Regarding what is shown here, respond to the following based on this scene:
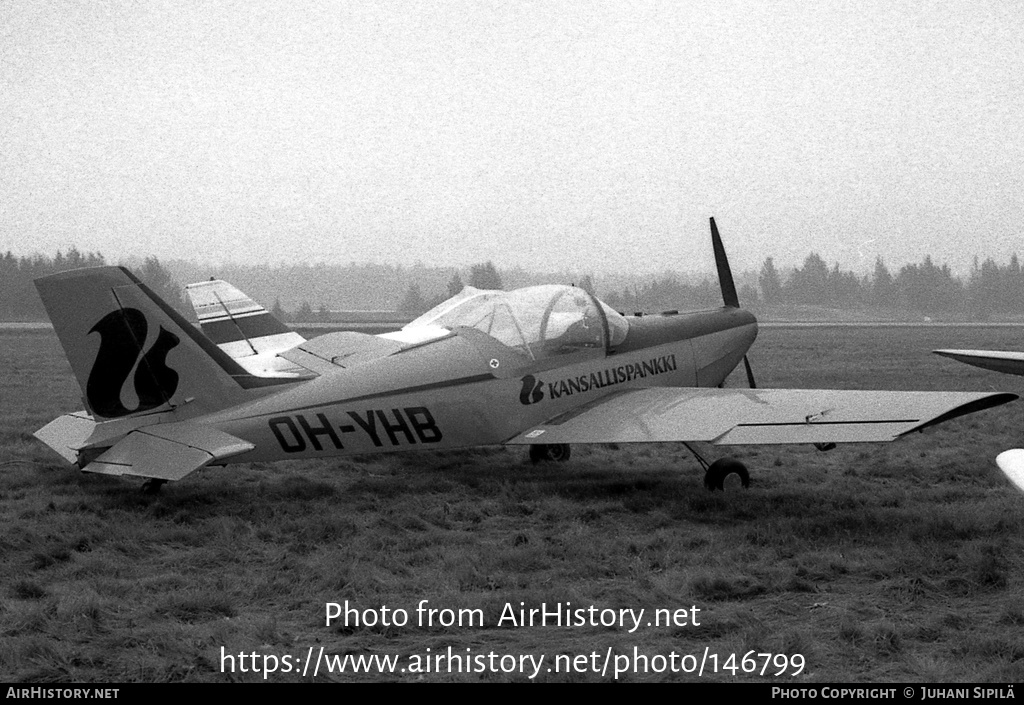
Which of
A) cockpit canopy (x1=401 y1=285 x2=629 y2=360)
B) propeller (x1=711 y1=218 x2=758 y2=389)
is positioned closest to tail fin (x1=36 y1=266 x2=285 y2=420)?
cockpit canopy (x1=401 y1=285 x2=629 y2=360)

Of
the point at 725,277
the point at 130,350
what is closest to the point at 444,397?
the point at 130,350

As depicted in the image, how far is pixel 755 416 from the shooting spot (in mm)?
7559

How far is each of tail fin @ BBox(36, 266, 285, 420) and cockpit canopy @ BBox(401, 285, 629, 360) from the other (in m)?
2.52

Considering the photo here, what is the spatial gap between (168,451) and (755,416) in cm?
473

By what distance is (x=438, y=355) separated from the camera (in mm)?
8188

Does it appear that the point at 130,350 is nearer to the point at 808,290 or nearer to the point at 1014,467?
the point at 1014,467

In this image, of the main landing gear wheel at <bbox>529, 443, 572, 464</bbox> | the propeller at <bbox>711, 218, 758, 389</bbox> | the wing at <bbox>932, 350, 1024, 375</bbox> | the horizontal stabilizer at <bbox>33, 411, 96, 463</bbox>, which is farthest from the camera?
the propeller at <bbox>711, 218, 758, 389</bbox>

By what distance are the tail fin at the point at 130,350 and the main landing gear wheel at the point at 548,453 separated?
11.3 ft

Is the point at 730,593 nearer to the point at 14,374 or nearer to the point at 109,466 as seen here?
the point at 109,466

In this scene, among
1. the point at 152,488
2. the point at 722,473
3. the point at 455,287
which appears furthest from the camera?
the point at 455,287

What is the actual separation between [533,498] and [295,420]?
2.15 meters

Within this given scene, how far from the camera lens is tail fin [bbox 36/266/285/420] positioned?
22.0ft

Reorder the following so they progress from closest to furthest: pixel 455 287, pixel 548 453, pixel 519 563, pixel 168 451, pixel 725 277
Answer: pixel 519 563 < pixel 168 451 < pixel 548 453 < pixel 725 277 < pixel 455 287

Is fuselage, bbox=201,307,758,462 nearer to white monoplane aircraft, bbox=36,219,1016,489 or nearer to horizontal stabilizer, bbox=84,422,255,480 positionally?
white monoplane aircraft, bbox=36,219,1016,489
